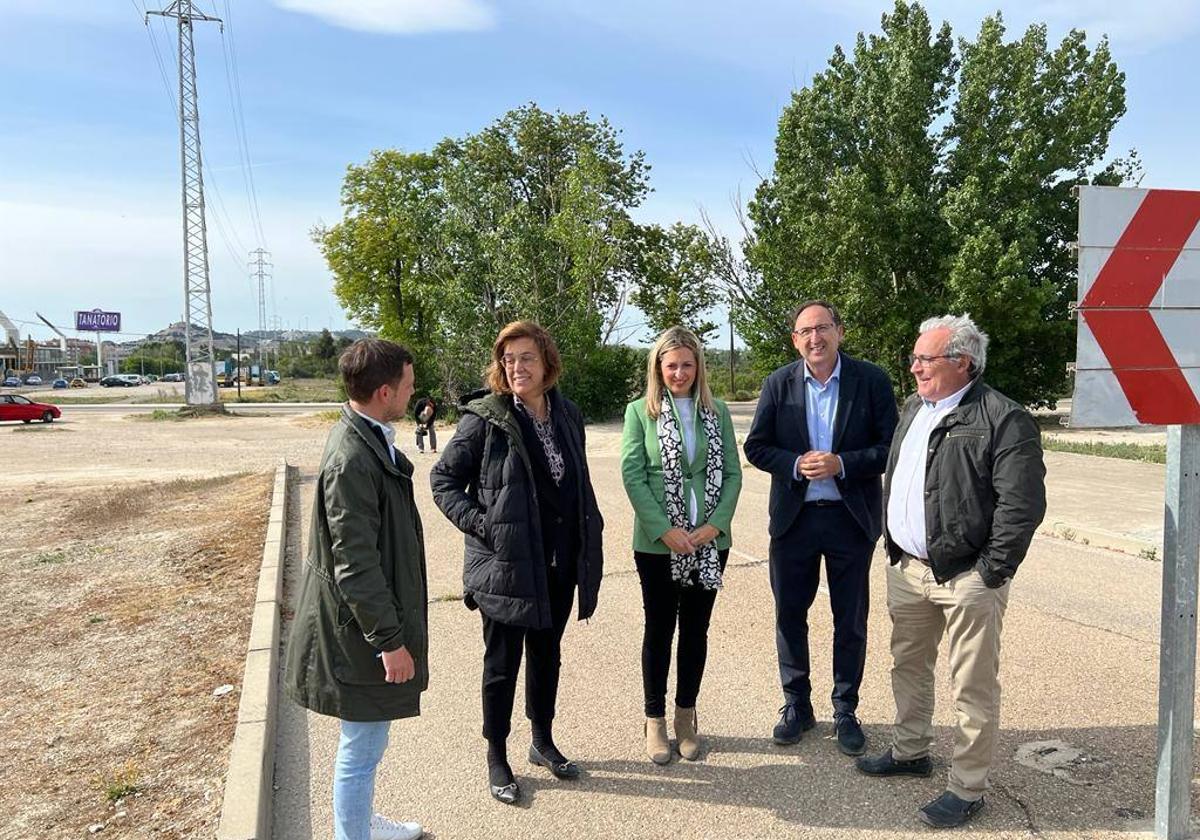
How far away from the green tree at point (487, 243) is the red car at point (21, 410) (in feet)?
44.7

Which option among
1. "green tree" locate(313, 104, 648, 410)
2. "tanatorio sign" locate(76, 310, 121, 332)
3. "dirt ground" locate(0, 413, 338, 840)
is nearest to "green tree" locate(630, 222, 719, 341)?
"green tree" locate(313, 104, 648, 410)

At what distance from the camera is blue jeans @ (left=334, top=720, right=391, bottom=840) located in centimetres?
277

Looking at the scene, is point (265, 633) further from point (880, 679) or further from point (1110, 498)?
point (1110, 498)

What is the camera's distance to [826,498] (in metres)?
3.85

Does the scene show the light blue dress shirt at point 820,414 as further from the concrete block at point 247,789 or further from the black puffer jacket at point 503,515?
the concrete block at point 247,789

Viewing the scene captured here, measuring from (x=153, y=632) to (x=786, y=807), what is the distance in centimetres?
459

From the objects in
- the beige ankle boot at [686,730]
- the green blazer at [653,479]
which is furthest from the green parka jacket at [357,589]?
the beige ankle boot at [686,730]

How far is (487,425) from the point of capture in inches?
137

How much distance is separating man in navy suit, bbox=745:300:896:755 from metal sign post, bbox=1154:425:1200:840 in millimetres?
1159

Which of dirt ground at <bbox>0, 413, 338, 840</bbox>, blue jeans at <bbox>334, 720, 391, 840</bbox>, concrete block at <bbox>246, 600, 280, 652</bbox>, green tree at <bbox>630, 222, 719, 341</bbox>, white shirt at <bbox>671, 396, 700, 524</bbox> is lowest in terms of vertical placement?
dirt ground at <bbox>0, 413, 338, 840</bbox>

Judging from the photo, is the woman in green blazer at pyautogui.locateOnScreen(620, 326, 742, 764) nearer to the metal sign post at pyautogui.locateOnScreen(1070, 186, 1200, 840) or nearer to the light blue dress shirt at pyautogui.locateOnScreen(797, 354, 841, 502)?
the light blue dress shirt at pyautogui.locateOnScreen(797, 354, 841, 502)

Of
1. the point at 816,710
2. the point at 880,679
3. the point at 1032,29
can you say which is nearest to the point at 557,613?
the point at 816,710

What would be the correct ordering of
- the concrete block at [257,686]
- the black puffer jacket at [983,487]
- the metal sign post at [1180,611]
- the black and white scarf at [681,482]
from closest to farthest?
the metal sign post at [1180,611] → the black puffer jacket at [983,487] → the black and white scarf at [681,482] → the concrete block at [257,686]

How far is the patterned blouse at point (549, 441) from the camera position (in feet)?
11.6
